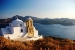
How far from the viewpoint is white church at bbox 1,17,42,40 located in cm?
613

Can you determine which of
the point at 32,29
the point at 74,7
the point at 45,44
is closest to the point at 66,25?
the point at 32,29

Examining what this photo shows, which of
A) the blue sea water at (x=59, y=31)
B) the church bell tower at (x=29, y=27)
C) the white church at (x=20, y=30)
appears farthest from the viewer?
the blue sea water at (x=59, y=31)

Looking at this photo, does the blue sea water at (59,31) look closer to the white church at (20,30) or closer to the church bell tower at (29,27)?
the white church at (20,30)

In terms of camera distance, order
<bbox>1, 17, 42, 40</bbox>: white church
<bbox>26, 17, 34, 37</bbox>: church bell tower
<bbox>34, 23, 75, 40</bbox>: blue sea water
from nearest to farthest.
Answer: <bbox>1, 17, 42, 40</bbox>: white church, <bbox>26, 17, 34, 37</bbox>: church bell tower, <bbox>34, 23, 75, 40</bbox>: blue sea water

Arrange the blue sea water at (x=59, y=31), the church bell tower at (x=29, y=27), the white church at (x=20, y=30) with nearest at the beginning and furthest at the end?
the white church at (x=20, y=30)
the church bell tower at (x=29, y=27)
the blue sea water at (x=59, y=31)

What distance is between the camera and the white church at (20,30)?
20.1 ft

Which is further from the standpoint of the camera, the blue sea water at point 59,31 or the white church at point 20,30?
the blue sea water at point 59,31

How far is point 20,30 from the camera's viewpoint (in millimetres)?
6508

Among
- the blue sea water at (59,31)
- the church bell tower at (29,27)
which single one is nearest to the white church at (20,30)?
the church bell tower at (29,27)

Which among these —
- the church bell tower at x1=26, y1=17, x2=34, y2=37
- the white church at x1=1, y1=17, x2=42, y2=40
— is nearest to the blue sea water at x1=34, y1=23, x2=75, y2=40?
the white church at x1=1, y1=17, x2=42, y2=40

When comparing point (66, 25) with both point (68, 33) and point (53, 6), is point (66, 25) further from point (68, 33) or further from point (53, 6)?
point (53, 6)

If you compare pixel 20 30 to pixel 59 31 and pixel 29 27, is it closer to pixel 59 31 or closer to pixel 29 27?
pixel 29 27

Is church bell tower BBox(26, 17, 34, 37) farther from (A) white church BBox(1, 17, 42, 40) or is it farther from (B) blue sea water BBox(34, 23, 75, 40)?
(B) blue sea water BBox(34, 23, 75, 40)

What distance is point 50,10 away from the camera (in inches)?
218
